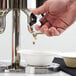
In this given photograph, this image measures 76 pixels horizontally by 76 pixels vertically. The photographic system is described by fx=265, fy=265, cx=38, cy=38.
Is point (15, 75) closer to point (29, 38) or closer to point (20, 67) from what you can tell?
point (20, 67)

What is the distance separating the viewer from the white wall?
197 centimetres

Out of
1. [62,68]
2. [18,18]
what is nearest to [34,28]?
[18,18]

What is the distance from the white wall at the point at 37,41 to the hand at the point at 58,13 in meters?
0.80

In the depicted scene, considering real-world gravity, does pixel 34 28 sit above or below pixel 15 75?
above

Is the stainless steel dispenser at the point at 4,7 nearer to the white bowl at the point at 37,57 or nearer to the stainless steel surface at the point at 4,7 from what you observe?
the stainless steel surface at the point at 4,7

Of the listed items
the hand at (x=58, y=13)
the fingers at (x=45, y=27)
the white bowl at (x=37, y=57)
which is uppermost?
the hand at (x=58, y=13)

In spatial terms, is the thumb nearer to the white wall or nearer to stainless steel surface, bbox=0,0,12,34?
stainless steel surface, bbox=0,0,12,34

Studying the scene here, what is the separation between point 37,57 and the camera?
995 mm

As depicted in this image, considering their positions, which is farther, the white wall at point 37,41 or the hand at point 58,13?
the white wall at point 37,41

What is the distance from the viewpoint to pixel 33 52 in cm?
101

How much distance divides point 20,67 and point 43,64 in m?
0.10

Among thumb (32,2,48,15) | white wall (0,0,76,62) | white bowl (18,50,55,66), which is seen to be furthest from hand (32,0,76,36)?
white wall (0,0,76,62)

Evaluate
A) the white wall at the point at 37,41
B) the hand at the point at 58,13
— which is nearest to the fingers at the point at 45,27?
the hand at the point at 58,13

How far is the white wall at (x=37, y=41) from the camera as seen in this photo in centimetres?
197
